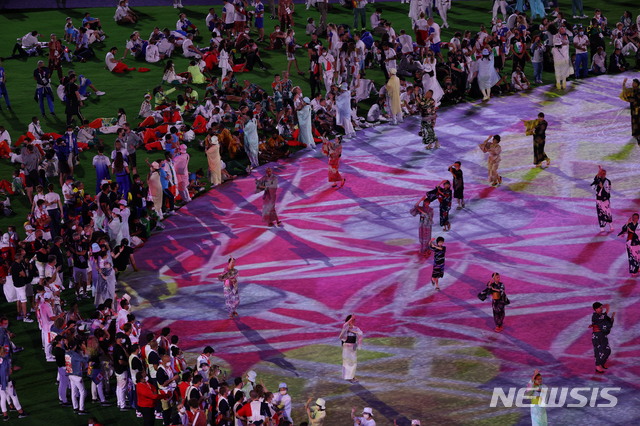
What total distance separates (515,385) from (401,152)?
46.4 ft

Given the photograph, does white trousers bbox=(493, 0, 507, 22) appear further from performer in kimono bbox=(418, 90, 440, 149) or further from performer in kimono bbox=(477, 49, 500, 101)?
performer in kimono bbox=(418, 90, 440, 149)

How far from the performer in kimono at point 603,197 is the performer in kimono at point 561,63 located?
11972 mm

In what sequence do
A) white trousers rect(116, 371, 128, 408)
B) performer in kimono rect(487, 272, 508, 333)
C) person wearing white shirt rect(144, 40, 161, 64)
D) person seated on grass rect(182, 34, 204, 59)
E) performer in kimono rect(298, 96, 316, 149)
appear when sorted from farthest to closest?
person seated on grass rect(182, 34, 204, 59)
person wearing white shirt rect(144, 40, 161, 64)
performer in kimono rect(298, 96, 316, 149)
performer in kimono rect(487, 272, 508, 333)
white trousers rect(116, 371, 128, 408)

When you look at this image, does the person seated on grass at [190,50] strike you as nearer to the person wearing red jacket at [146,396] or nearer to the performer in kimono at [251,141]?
the performer in kimono at [251,141]

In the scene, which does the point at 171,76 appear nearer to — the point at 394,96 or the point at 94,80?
the point at 94,80

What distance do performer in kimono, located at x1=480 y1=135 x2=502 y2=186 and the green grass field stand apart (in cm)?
908

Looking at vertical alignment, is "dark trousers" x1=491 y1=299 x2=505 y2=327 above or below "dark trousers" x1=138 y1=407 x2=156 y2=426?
above

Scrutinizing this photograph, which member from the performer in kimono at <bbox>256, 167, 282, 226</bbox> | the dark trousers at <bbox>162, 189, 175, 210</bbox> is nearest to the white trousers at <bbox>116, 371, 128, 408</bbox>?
the performer in kimono at <bbox>256, 167, 282, 226</bbox>

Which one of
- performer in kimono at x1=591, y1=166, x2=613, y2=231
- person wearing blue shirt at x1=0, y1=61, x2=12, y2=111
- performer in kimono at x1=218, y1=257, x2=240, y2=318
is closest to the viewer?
performer in kimono at x1=218, y1=257, x2=240, y2=318

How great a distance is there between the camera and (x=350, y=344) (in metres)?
22.1

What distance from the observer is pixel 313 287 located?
26.8m

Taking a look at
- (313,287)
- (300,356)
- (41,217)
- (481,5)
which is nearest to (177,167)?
(41,217)

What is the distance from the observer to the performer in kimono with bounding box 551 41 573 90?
39.0 meters

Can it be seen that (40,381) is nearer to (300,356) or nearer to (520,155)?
(300,356)
